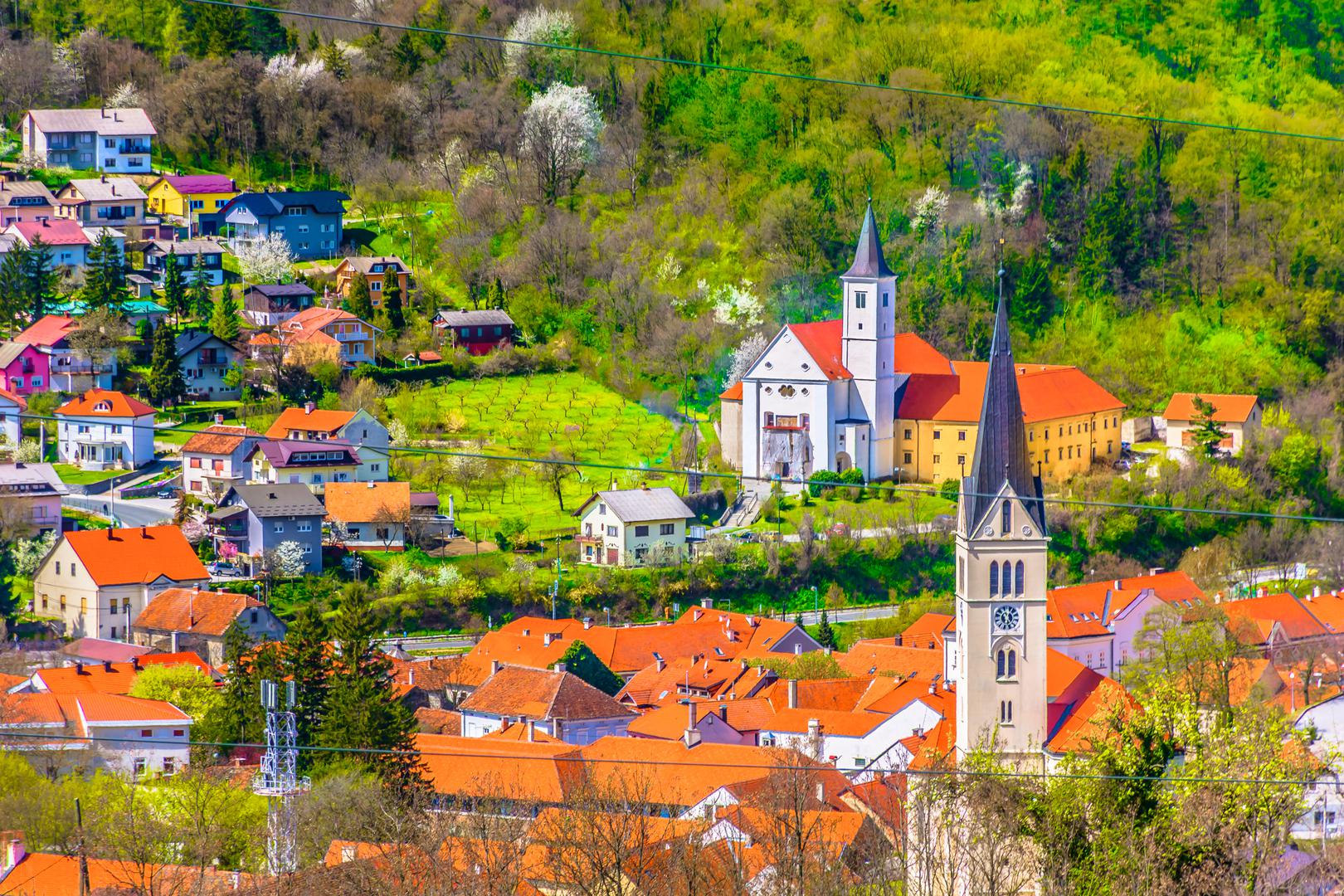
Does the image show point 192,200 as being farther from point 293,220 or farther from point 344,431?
point 344,431

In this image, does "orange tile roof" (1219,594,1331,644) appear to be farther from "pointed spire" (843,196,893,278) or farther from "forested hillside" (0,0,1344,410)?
"forested hillside" (0,0,1344,410)

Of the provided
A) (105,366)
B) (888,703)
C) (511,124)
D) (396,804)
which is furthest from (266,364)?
(396,804)

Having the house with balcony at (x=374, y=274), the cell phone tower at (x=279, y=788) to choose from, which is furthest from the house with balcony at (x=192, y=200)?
the cell phone tower at (x=279, y=788)

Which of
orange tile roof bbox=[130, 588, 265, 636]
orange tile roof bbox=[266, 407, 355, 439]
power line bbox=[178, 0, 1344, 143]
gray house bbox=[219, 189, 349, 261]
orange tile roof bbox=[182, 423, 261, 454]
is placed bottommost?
orange tile roof bbox=[130, 588, 265, 636]

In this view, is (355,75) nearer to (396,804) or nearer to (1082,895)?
Result: (396,804)

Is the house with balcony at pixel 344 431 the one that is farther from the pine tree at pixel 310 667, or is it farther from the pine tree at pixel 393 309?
the pine tree at pixel 310 667

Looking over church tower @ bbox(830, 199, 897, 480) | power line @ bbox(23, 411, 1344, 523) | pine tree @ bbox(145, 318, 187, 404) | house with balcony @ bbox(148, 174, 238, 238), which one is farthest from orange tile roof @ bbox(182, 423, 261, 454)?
house with balcony @ bbox(148, 174, 238, 238)
